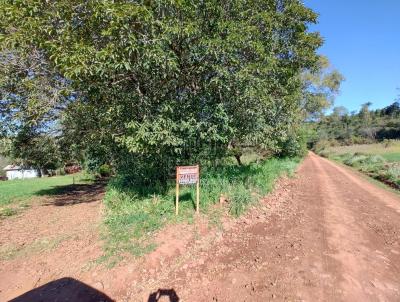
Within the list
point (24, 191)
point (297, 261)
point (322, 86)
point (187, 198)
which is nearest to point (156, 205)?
point (187, 198)

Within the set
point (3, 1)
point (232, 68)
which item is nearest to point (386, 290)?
point (232, 68)

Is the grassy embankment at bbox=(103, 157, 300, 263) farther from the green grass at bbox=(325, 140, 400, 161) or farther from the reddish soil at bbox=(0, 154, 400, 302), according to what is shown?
the green grass at bbox=(325, 140, 400, 161)

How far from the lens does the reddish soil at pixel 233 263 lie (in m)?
4.07

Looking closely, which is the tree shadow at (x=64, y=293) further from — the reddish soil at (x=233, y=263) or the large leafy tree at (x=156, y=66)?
the large leafy tree at (x=156, y=66)

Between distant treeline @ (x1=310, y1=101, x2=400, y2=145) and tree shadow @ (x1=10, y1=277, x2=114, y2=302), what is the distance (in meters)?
61.5

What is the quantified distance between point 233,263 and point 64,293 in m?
2.67

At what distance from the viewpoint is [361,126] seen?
83312 mm

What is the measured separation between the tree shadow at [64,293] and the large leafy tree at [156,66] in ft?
8.86

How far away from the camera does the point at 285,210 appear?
8.02m

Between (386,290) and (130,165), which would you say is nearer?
(386,290)

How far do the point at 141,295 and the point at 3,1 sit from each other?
5.98m

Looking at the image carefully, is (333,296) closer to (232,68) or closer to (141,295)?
(141,295)

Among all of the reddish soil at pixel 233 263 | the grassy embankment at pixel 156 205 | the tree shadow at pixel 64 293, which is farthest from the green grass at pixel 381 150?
the tree shadow at pixel 64 293

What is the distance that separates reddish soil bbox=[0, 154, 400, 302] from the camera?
4066 millimetres
